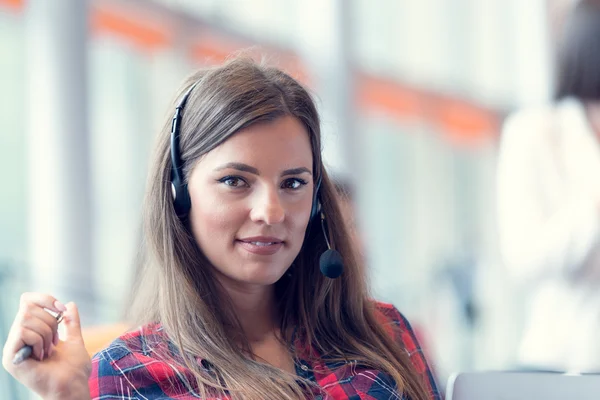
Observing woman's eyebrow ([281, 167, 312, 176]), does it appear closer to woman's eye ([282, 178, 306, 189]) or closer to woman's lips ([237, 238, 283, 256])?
woman's eye ([282, 178, 306, 189])

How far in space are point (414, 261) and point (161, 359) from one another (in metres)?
5.63

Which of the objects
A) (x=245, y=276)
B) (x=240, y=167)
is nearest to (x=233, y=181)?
(x=240, y=167)

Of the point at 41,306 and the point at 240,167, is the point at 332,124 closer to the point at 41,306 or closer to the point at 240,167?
the point at 240,167

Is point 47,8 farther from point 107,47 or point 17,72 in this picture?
point 107,47

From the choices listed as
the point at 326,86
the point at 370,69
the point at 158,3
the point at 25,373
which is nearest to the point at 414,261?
the point at 370,69

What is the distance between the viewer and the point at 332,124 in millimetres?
1826

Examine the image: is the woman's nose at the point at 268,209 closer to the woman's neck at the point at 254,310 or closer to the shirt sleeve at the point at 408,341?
the woman's neck at the point at 254,310

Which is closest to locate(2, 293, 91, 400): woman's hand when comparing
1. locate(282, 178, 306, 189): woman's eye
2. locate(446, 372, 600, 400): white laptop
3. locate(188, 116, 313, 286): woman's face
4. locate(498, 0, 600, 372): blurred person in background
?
locate(188, 116, 313, 286): woman's face

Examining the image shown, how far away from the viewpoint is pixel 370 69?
5871 millimetres

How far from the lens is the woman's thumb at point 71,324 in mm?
1273

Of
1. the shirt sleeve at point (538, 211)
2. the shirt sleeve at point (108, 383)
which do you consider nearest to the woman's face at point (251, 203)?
the shirt sleeve at point (108, 383)

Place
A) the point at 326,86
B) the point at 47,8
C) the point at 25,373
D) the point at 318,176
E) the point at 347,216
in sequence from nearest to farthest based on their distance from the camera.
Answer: the point at 25,373 < the point at 318,176 < the point at 347,216 < the point at 47,8 < the point at 326,86

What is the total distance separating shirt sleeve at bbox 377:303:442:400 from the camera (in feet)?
5.20

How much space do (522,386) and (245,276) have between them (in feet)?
1.68
